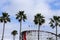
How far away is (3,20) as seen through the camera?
288 ft

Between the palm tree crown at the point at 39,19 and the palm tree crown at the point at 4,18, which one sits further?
the palm tree crown at the point at 4,18

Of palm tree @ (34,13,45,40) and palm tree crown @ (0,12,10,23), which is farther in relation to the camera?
palm tree crown @ (0,12,10,23)

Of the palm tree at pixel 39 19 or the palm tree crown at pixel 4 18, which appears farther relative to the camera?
the palm tree crown at pixel 4 18

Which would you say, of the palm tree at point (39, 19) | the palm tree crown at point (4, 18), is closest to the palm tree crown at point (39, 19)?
the palm tree at point (39, 19)

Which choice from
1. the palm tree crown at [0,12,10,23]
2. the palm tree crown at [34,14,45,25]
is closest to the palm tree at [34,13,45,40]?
the palm tree crown at [34,14,45,25]

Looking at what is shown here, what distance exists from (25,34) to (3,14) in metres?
25.0

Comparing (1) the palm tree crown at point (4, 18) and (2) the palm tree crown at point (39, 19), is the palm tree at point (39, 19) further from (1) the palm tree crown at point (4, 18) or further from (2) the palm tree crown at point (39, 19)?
(1) the palm tree crown at point (4, 18)

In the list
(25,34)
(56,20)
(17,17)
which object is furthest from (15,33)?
(56,20)

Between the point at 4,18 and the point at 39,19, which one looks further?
the point at 4,18

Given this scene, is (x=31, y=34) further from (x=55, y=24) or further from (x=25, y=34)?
(x=55, y=24)

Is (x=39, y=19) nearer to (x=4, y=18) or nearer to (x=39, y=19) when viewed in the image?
(x=39, y=19)

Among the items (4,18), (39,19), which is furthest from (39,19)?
(4,18)

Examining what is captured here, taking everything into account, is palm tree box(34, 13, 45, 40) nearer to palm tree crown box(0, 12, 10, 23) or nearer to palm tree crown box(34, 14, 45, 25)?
palm tree crown box(34, 14, 45, 25)

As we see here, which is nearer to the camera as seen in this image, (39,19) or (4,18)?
(39,19)
